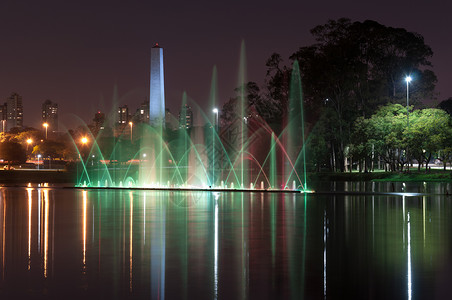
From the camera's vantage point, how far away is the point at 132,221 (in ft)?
66.1

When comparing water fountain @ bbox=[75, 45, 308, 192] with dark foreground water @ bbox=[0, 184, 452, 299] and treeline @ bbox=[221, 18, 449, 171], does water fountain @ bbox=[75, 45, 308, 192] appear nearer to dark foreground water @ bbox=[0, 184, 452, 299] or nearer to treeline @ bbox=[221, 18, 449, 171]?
treeline @ bbox=[221, 18, 449, 171]

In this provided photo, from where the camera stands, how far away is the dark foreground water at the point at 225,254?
9.94 m

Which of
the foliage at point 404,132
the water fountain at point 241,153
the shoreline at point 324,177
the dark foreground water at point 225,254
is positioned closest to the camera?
the dark foreground water at point 225,254

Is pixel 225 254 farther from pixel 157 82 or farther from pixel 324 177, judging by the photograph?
pixel 157 82

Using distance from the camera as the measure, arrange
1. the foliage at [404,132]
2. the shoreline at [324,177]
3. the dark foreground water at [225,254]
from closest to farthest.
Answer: the dark foreground water at [225,254]
the shoreline at [324,177]
the foliage at [404,132]

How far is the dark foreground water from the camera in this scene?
391 inches

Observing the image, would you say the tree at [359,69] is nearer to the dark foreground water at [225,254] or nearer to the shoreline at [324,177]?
the shoreline at [324,177]

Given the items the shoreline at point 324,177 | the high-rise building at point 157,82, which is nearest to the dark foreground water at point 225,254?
the shoreline at point 324,177

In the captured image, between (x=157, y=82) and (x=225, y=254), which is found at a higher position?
(x=157, y=82)

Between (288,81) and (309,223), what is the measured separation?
2467 inches

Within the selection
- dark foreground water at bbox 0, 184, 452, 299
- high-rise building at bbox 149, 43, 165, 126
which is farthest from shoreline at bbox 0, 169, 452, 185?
dark foreground water at bbox 0, 184, 452, 299

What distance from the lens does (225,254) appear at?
527 inches

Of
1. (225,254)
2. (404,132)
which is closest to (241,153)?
(404,132)

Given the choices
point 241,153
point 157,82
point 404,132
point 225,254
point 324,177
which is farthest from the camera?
point 241,153
